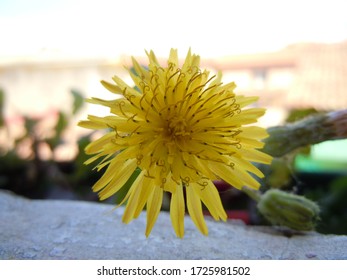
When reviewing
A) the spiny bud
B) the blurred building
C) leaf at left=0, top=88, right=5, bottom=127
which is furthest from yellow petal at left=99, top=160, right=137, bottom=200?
the blurred building

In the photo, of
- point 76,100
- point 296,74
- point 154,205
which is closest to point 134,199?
point 154,205

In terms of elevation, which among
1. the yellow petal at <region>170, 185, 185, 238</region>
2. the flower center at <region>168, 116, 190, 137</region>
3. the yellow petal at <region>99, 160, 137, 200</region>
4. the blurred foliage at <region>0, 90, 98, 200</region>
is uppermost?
the flower center at <region>168, 116, 190, 137</region>

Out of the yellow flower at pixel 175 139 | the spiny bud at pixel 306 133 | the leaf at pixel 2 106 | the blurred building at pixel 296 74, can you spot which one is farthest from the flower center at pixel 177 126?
the blurred building at pixel 296 74

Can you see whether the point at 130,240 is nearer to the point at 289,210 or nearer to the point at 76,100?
the point at 289,210

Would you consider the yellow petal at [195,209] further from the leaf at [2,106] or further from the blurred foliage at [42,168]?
the leaf at [2,106]

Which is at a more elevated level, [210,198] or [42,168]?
[210,198]

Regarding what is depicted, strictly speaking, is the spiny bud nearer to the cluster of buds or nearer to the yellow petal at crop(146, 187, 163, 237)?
the cluster of buds
